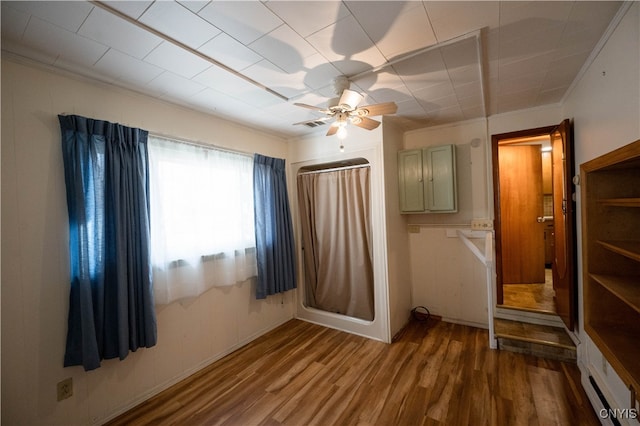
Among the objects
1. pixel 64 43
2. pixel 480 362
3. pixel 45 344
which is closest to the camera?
pixel 64 43

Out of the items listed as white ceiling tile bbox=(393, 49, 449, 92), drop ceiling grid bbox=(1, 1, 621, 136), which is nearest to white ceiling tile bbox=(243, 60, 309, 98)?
drop ceiling grid bbox=(1, 1, 621, 136)

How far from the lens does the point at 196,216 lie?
7.78 ft

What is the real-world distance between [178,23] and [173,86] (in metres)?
0.76

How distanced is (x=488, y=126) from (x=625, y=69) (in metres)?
1.57

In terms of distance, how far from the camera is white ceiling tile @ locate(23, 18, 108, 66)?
1.32 meters

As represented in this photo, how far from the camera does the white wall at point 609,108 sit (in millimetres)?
1277

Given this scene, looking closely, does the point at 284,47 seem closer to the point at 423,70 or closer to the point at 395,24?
the point at 395,24

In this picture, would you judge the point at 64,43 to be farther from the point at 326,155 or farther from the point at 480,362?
the point at 480,362

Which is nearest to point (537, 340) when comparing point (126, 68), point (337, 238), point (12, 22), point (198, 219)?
point (337, 238)

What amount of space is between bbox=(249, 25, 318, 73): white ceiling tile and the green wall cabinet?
73.4 inches

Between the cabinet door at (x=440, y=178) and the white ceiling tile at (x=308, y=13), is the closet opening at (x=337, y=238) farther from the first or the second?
the white ceiling tile at (x=308, y=13)

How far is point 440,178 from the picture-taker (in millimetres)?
2910

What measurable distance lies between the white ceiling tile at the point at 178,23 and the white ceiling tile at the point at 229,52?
4cm

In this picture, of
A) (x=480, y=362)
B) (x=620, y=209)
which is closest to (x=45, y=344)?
(x=480, y=362)
